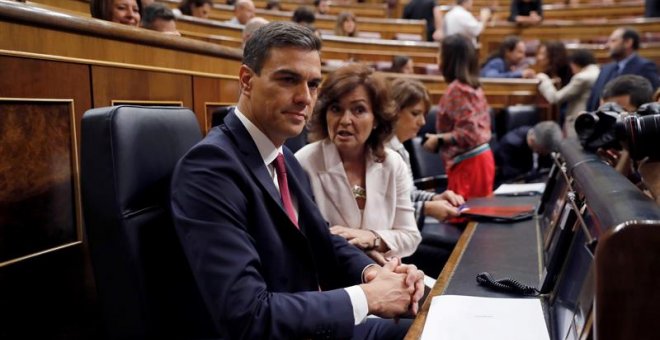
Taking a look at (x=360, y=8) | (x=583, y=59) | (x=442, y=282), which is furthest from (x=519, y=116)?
(x=360, y=8)

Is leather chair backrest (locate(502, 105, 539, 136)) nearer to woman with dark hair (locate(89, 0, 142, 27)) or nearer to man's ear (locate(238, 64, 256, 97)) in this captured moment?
woman with dark hair (locate(89, 0, 142, 27))

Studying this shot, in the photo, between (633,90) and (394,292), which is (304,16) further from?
(394,292)

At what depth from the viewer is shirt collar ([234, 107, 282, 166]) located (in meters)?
0.86

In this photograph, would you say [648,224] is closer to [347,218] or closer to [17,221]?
[347,218]

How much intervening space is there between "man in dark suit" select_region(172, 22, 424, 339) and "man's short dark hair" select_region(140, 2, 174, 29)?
4.83 ft

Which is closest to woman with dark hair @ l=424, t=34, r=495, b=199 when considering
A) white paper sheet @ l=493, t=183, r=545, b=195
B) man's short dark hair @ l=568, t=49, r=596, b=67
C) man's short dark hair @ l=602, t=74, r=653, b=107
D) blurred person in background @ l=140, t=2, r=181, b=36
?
white paper sheet @ l=493, t=183, r=545, b=195

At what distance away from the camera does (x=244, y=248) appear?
72 cm

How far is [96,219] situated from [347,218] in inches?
23.5

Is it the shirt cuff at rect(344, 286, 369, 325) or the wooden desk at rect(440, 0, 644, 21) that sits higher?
the wooden desk at rect(440, 0, 644, 21)

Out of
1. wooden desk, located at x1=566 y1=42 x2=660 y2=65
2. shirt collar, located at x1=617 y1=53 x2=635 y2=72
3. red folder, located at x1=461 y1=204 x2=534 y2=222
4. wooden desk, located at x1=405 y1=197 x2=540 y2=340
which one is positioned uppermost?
wooden desk, located at x1=566 y1=42 x2=660 y2=65

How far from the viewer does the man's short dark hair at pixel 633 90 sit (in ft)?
5.87

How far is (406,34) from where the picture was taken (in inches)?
228

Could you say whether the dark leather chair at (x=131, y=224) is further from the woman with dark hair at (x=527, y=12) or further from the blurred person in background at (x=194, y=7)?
the woman with dark hair at (x=527, y=12)

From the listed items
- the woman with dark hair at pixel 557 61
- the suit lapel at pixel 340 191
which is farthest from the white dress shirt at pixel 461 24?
the suit lapel at pixel 340 191
